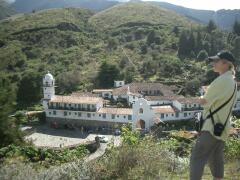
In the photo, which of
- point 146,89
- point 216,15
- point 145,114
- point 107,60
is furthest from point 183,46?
point 216,15

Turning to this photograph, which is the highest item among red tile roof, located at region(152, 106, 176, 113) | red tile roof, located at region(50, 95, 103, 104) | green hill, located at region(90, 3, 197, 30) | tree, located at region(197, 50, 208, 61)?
green hill, located at region(90, 3, 197, 30)

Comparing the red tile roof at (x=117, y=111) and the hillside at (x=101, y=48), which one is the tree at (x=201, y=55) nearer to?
the hillside at (x=101, y=48)

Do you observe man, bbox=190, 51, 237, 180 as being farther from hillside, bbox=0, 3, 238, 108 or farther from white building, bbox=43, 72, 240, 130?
hillside, bbox=0, 3, 238, 108

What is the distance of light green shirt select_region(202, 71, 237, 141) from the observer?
5109 millimetres

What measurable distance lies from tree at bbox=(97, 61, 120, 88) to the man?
4569cm

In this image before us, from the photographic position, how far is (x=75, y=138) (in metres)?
33.8

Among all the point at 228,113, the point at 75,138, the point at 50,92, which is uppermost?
the point at 228,113

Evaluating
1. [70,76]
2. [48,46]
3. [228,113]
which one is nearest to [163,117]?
[70,76]

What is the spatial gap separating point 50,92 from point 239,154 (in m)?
33.0

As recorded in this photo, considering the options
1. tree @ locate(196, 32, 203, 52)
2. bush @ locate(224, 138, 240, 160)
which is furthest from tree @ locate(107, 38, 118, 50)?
bush @ locate(224, 138, 240, 160)

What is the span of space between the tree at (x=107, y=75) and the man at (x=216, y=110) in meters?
45.7

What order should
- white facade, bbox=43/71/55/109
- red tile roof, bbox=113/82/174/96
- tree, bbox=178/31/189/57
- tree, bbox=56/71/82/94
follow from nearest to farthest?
1. white facade, bbox=43/71/55/109
2. red tile roof, bbox=113/82/174/96
3. tree, bbox=56/71/82/94
4. tree, bbox=178/31/189/57

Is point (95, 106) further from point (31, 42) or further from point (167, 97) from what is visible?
point (31, 42)

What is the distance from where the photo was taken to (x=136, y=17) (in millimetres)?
98062
